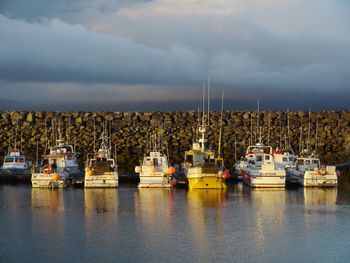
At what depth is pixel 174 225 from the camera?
35.0m

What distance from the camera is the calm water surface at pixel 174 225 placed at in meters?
29.5

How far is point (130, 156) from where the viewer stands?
62438 millimetres

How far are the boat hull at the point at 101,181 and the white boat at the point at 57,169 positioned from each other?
78.6 inches

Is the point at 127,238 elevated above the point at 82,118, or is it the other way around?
the point at 82,118

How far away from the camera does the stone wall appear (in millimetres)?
64812

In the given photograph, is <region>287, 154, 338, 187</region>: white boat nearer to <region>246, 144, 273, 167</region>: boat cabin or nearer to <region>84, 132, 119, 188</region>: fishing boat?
<region>246, 144, 273, 167</region>: boat cabin

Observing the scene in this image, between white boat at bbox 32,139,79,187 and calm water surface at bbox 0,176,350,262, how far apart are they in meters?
0.98

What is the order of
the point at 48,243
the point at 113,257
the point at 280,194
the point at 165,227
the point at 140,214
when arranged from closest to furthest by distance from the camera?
the point at 113,257
the point at 48,243
the point at 165,227
the point at 140,214
the point at 280,194

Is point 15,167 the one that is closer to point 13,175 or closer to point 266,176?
point 13,175

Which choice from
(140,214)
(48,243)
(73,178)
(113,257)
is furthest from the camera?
(73,178)

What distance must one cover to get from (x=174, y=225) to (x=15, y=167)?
72.5 feet

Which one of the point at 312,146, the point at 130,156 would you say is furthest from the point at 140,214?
the point at 312,146

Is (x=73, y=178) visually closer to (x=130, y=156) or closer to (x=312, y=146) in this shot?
(x=130, y=156)

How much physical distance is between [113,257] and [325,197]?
Answer: 62.2ft
